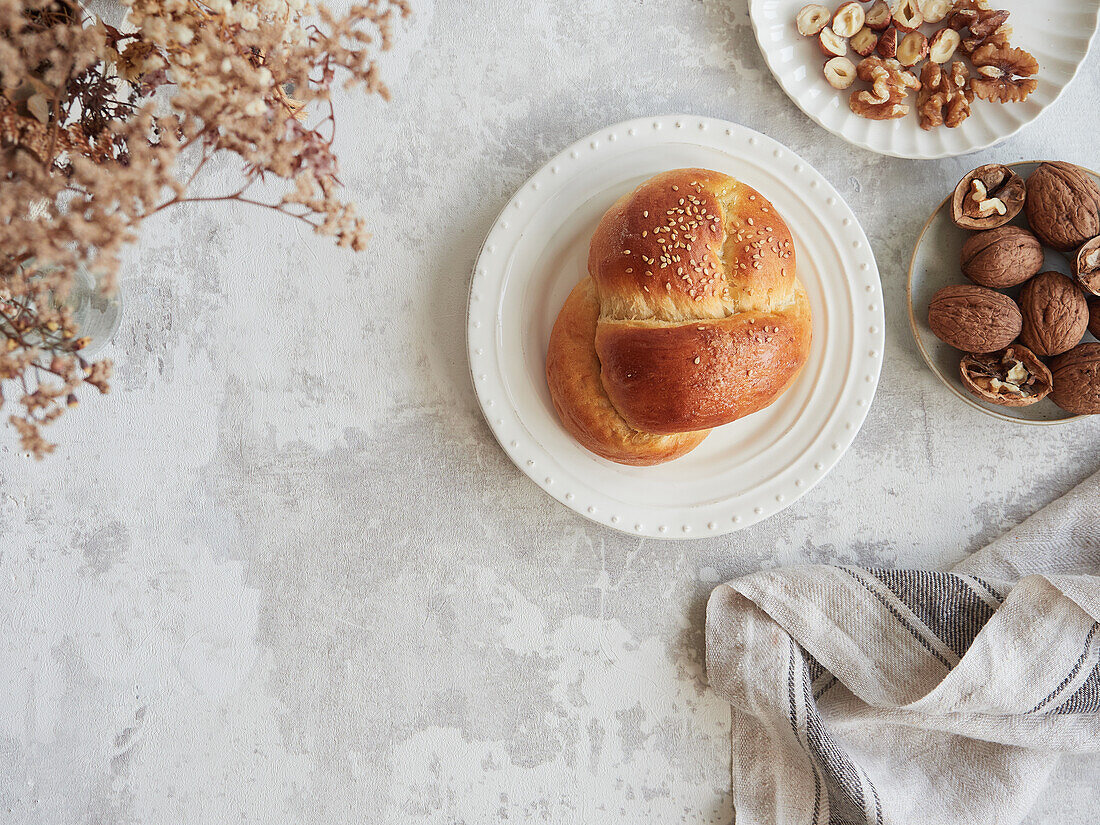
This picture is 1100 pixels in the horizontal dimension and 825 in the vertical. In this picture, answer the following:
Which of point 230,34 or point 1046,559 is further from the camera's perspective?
point 1046,559

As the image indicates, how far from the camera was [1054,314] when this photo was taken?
1262 millimetres

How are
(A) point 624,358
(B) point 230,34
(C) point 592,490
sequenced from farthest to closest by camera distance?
(C) point 592,490 → (A) point 624,358 → (B) point 230,34

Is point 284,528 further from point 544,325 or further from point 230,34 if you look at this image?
point 230,34

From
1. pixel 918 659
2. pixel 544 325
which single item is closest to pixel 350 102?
pixel 544 325

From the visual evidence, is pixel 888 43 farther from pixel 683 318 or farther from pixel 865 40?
pixel 683 318

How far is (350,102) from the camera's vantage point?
1356mm

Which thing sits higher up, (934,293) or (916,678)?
(934,293)

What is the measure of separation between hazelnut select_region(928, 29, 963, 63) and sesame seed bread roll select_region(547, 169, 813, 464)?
1.44 feet

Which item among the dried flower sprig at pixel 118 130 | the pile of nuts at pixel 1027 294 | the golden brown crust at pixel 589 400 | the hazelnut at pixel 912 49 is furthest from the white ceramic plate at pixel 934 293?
the dried flower sprig at pixel 118 130

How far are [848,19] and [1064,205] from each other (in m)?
0.48

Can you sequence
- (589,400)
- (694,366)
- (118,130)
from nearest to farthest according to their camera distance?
(118,130), (694,366), (589,400)

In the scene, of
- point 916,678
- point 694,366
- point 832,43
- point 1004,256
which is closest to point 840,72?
point 832,43

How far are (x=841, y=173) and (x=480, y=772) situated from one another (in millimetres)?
1266

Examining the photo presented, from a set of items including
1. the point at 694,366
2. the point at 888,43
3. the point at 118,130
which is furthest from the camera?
the point at 888,43
